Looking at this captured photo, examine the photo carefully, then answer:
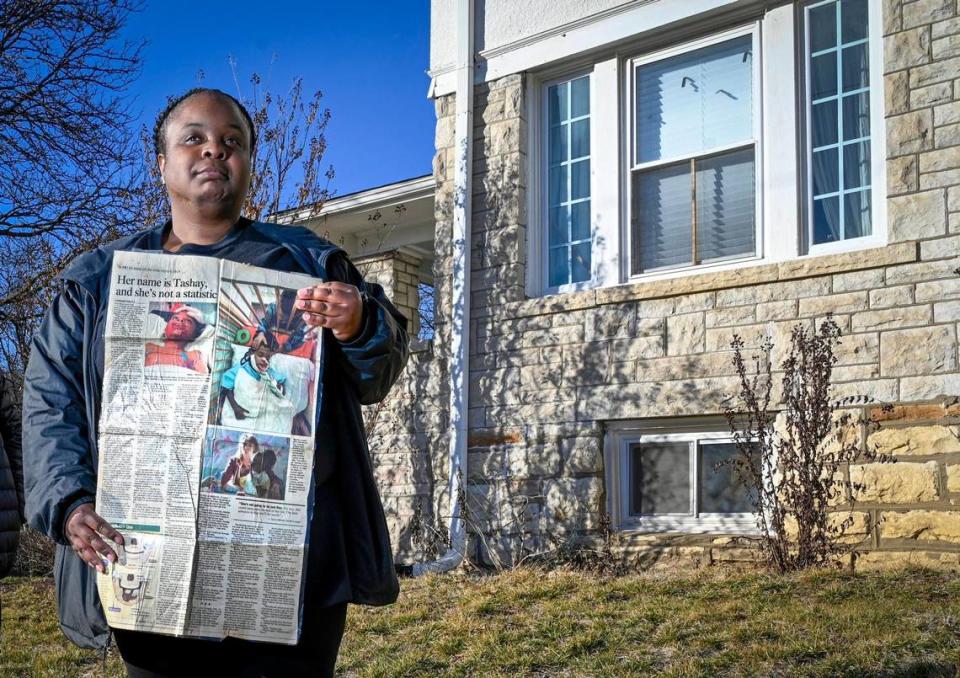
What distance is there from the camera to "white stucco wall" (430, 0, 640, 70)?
25.2 feet

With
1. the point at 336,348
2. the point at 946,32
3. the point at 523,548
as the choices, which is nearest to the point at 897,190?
the point at 946,32

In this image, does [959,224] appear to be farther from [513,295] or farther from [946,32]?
[513,295]

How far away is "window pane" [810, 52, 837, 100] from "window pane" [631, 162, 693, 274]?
37.9 inches

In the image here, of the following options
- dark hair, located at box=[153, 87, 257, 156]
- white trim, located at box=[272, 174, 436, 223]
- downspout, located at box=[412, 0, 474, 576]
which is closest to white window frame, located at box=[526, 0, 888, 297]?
downspout, located at box=[412, 0, 474, 576]

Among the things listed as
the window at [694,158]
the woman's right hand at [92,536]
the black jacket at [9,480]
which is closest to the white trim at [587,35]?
the window at [694,158]

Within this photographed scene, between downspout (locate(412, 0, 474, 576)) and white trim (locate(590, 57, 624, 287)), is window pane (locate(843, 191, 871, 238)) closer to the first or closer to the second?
white trim (locate(590, 57, 624, 287))

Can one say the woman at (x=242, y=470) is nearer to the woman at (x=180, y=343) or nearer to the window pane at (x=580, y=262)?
the woman at (x=180, y=343)

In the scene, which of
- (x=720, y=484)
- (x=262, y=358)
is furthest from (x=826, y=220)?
(x=262, y=358)

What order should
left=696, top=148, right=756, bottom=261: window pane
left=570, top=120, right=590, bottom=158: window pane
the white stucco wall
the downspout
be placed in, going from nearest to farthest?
left=696, top=148, right=756, bottom=261: window pane
the downspout
the white stucco wall
left=570, top=120, right=590, bottom=158: window pane

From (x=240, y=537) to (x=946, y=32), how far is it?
570cm

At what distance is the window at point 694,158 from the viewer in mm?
7039

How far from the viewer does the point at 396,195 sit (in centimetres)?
959

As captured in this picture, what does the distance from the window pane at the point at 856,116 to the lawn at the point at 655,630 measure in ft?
Result: 8.68

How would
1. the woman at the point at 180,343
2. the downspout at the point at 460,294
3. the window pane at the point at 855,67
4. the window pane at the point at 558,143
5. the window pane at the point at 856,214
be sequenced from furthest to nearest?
the window pane at the point at 558,143, the downspout at the point at 460,294, the window pane at the point at 855,67, the window pane at the point at 856,214, the woman at the point at 180,343
